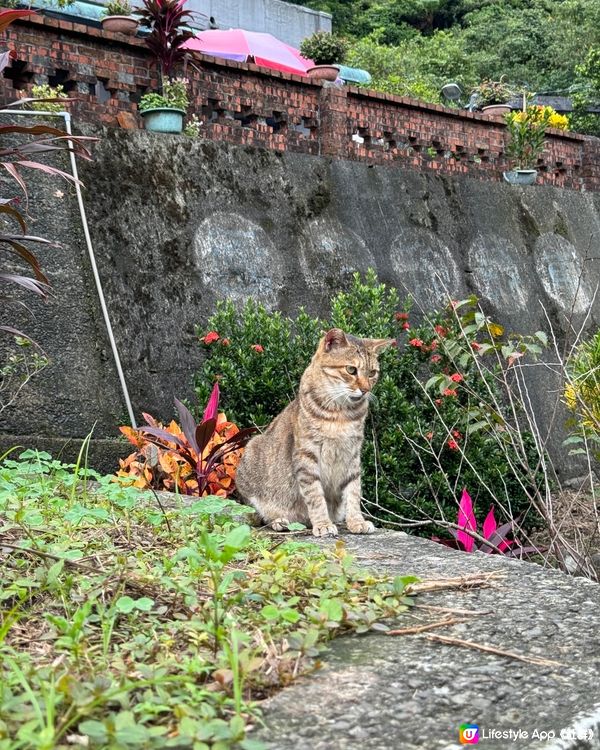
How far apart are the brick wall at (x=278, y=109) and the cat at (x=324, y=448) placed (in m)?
3.55

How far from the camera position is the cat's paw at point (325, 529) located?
4539 mm

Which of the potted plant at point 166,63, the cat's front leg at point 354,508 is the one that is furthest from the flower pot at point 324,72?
the cat's front leg at point 354,508

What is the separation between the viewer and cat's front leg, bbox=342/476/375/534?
4656 mm

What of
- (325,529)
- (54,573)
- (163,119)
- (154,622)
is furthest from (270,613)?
(163,119)

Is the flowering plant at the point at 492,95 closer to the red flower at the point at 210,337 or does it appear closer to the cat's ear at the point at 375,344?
the red flower at the point at 210,337

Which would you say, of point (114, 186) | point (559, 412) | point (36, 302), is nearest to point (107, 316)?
point (36, 302)

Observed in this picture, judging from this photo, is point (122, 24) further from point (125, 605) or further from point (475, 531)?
point (125, 605)

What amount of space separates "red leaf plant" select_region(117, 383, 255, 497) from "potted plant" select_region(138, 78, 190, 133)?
105 inches

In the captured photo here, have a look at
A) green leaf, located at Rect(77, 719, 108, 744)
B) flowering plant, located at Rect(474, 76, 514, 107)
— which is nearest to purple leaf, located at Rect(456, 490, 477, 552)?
green leaf, located at Rect(77, 719, 108, 744)

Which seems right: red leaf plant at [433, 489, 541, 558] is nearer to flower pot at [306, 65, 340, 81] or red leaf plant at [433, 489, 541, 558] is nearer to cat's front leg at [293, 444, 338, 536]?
cat's front leg at [293, 444, 338, 536]

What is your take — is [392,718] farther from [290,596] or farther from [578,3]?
[578,3]

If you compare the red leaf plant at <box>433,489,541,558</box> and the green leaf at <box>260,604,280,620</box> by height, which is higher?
the green leaf at <box>260,604,280,620</box>

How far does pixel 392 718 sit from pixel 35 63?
628 centimetres

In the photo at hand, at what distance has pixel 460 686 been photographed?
257 cm
